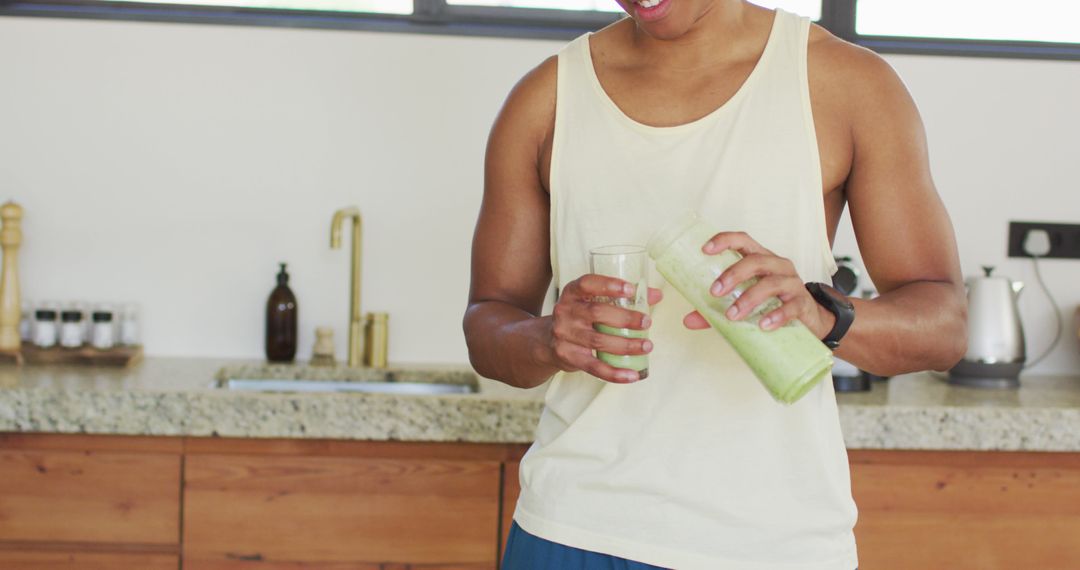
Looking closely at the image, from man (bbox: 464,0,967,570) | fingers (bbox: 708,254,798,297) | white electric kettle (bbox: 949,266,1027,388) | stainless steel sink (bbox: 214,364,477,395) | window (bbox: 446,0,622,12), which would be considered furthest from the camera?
window (bbox: 446,0,622,12)

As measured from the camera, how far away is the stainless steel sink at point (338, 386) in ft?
7.16

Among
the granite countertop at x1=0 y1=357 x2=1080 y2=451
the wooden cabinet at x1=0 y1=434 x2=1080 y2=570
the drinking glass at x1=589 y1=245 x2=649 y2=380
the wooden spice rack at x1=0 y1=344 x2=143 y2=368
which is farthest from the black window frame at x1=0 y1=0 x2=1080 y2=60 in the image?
the drinking glass at x1=589 y1=245 x2=649 y2=380

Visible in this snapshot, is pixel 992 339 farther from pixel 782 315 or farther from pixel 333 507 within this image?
pixel 782 315

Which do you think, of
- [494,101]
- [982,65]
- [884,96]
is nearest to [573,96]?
[884,96]

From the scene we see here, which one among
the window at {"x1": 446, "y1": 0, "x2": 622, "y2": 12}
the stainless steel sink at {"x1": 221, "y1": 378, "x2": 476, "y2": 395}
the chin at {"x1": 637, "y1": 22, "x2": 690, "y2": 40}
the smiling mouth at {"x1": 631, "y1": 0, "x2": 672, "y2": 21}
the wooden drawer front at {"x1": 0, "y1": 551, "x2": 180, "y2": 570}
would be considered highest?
the window at {"x1": 446, "y1": 0, "x2": 622, "y2": 12}

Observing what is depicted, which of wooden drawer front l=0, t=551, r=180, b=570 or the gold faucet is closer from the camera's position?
wooden drawer front l=0, t=551, r=180, b=570

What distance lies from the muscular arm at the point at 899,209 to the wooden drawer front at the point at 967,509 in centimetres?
88

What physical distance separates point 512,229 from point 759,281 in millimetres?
350

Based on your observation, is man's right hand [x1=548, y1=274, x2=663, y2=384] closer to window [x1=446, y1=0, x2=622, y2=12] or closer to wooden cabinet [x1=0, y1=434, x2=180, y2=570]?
wooden cabinet [x1=0, y1=434, x2=180, y2=570]

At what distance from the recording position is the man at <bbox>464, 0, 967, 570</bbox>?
945mm

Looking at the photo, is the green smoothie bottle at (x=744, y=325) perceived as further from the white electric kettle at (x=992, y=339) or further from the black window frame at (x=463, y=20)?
the black window frame at (x=463, y=20)

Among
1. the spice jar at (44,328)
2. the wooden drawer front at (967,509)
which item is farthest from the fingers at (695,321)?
the spice jar at (44,328)

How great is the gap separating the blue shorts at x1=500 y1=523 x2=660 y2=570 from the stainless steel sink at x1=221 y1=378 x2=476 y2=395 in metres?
1.14

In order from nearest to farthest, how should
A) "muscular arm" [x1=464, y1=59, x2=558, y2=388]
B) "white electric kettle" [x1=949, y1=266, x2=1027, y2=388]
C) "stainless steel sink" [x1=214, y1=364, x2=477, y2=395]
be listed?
"muscular arm" [x1=464, y1=59, x2=558, y2=388], "white electric kettle" [x1=949, y1=266, x2=1027, y2=388], "stainless steel sink" [x1=214, y1=364, x2=477, y2=395]
